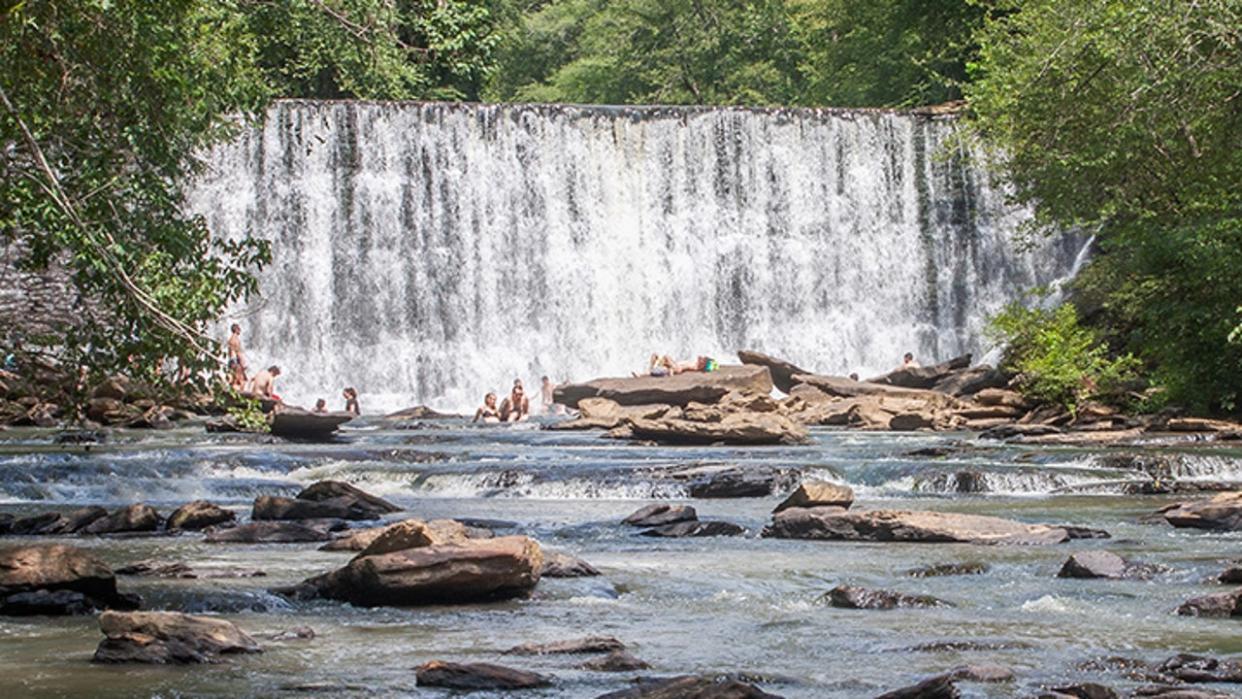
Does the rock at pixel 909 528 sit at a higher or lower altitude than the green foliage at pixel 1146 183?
lower

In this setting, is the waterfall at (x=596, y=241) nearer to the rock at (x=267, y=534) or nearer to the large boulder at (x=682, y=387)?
the large boulder at (x=682, y=387)

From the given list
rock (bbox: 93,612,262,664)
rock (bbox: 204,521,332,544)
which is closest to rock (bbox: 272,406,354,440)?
rock (bbox: 204,521,332,544)

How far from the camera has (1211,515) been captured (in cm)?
1552

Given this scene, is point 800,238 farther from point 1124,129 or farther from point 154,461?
point 154,461

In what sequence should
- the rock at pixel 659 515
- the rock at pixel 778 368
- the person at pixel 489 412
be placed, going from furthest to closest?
the rock at pixel 778 368 → the person at pixel 489 412 → the rock at pixel 659 515

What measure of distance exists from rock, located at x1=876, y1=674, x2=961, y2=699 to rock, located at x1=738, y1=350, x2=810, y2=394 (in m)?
27.4

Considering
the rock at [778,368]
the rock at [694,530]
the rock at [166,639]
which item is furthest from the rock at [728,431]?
the rock at [166,639]

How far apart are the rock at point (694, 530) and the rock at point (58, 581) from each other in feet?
18.3

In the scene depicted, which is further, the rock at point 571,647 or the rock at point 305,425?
the rock at point 305,425

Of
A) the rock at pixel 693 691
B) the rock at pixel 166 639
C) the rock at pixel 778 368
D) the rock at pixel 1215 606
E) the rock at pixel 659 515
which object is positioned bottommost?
the rock at pixel 1215 606

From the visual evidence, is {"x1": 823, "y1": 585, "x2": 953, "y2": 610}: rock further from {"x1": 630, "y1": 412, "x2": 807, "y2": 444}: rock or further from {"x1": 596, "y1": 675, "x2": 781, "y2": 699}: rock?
{"x1": 630, "y1": 412, "x2": 807, "y2": 444}: rock

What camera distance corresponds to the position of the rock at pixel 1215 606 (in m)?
10.8

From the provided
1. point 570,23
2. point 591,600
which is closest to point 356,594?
point 591,600

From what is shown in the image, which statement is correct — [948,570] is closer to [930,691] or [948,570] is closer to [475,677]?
[930,691]
